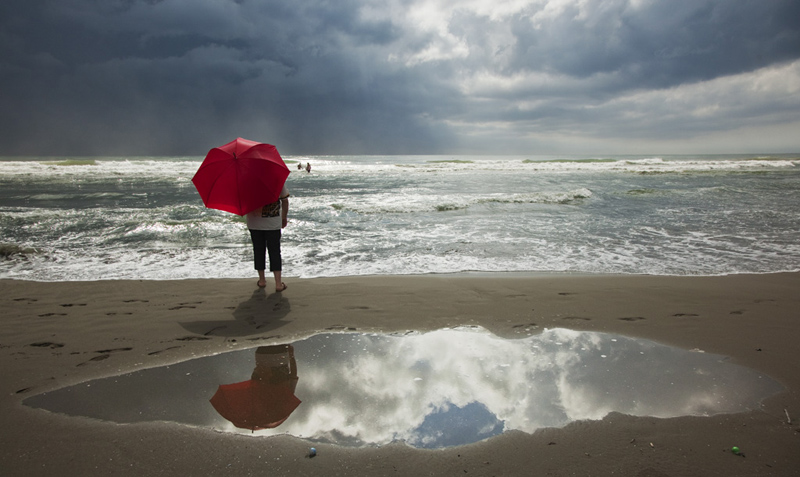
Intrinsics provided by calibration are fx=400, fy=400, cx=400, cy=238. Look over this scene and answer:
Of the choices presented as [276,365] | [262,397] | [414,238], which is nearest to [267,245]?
[276,365]

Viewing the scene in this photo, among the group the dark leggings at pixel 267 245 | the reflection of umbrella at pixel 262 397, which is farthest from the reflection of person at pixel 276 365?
the dark leggings at pixel 267 245

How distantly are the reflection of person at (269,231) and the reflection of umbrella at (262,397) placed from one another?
2351 mm

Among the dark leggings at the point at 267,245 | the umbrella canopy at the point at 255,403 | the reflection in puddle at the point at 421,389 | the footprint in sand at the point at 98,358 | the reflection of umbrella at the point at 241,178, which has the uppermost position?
the reflection of umbrella at the point at 241,178

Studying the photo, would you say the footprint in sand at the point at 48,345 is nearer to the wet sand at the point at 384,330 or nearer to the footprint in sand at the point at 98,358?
the wet sand at the point at 384,330

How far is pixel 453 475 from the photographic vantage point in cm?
214

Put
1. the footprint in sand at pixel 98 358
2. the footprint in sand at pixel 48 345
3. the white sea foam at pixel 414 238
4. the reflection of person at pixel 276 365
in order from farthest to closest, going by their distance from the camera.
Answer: the white sea foam at pixel 414 238 < the footprint in sand at pixel 48 345 < the footprint in sand at pixel 98 358 < the reflection of person at pixel 276 365

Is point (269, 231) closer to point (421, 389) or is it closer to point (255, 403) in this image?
point (255, 403)

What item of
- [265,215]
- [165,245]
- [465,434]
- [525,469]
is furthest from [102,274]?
[525,469]

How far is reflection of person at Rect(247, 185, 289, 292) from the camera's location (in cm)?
566

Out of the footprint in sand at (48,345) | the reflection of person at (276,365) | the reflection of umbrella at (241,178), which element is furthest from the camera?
the reflection of umbrella at (241,178)

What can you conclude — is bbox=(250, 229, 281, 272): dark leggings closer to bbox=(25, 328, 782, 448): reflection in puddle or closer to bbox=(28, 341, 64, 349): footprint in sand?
bbox=(25, 328, 782, 448): reflection in puddle

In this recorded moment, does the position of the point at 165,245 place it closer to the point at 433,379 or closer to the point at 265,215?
the point at 265,215

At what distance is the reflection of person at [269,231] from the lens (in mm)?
5656

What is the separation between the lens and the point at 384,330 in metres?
→ 4.19
